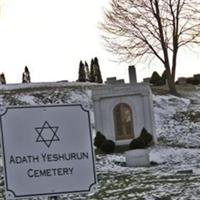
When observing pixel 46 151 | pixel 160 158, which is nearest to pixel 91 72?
pixel 160 158

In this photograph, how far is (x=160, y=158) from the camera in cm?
1894

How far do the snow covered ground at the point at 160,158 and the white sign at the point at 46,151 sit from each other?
30 cm

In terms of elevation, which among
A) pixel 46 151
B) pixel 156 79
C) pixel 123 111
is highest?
pixel 156 79

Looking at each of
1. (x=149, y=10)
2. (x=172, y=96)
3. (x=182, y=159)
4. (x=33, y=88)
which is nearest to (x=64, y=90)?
(x=33, y=88)

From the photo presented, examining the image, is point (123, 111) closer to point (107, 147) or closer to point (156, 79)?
point (107, 147)

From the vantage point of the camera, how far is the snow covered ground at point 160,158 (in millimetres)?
11266

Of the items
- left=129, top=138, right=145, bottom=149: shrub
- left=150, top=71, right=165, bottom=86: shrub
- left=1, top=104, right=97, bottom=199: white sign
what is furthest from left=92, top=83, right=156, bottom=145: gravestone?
left=150, top=71, right=165, bottom=86: shrub

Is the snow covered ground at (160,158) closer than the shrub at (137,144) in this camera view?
Yes

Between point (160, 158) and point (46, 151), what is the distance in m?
15.8

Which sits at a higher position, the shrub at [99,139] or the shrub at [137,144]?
the shrub at [99,139]

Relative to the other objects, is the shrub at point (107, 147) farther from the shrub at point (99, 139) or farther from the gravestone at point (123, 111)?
the gravestone at point (123, 111)

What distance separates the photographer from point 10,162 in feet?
10.9

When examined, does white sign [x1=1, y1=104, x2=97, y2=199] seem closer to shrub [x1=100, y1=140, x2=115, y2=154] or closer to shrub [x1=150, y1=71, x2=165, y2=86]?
shrub [x1=100, y1=140, x2=115, y2=154]

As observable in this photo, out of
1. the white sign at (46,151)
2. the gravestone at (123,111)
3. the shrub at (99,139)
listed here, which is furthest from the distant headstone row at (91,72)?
the white sign at (46,151)
